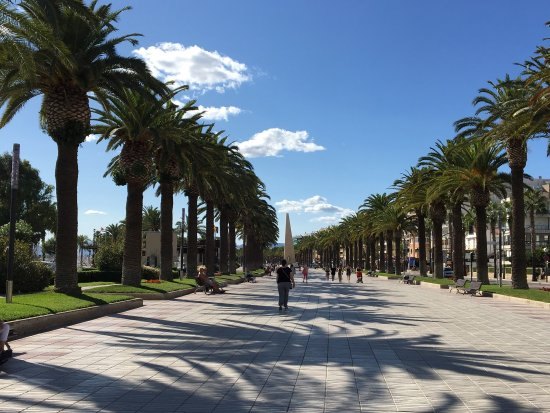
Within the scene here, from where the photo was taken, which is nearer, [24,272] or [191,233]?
[24,272]

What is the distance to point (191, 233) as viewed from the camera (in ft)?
114

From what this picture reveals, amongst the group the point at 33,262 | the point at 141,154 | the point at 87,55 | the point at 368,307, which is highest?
the point at 87,55

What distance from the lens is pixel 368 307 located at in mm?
20031

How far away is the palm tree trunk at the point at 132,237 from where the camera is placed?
962 inches

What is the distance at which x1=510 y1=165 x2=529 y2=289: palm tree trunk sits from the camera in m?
26.8

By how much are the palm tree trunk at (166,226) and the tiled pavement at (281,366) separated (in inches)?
576

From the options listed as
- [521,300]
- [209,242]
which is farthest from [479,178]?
[209,242]

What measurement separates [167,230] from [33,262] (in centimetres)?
813

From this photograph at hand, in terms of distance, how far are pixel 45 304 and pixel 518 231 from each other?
21.3m

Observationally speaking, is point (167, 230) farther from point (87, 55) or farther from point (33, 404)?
point (33, 404)

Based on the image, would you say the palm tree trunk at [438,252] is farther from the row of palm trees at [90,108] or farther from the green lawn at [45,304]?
the green lawn at [45,304]

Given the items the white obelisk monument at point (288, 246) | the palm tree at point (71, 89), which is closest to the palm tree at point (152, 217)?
the white obelisk monument at point (288, 246)

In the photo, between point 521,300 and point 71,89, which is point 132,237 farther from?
point 521,300

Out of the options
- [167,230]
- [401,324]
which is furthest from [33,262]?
[401,324]
